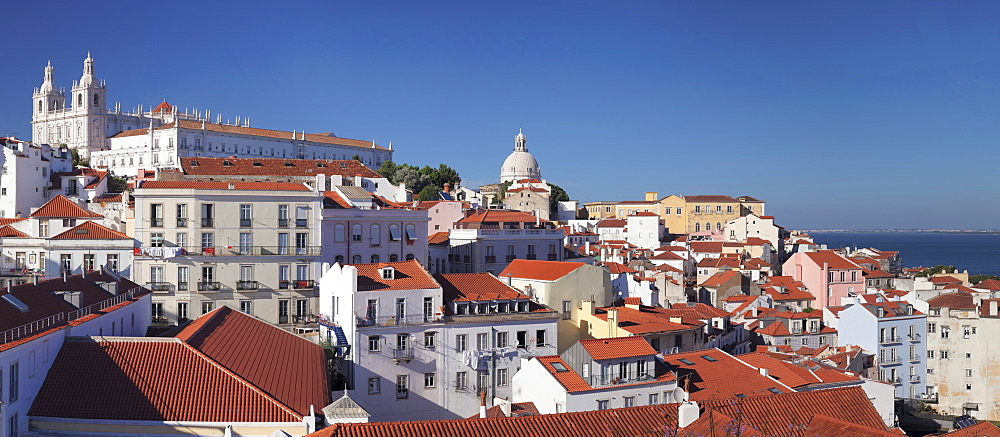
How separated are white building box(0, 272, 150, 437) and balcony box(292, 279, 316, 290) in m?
8.65

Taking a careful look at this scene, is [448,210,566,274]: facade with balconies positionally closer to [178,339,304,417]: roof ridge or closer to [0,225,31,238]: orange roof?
[0,225,31,238]: orange roof

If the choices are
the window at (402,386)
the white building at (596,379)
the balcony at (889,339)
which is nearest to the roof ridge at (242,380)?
the white building at (596,379)

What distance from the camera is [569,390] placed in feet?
90.0

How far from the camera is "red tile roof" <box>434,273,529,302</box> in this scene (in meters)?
33.2

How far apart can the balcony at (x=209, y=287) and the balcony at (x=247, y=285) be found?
2.67 feet

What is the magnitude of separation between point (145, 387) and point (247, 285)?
66.3 feet

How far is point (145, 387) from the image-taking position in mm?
18484

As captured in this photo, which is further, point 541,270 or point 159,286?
point 541,270

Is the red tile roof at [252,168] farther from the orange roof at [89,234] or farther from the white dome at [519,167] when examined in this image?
the white dome at [519,167]

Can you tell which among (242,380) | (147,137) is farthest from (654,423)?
(147,137)

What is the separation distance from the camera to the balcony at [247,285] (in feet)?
125

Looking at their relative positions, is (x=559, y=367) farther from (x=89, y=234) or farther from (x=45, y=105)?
(x=45, y=105)

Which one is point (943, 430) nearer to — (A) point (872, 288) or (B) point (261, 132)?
(A) point (872, 288)

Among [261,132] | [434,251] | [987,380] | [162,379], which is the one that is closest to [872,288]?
[987,380]
